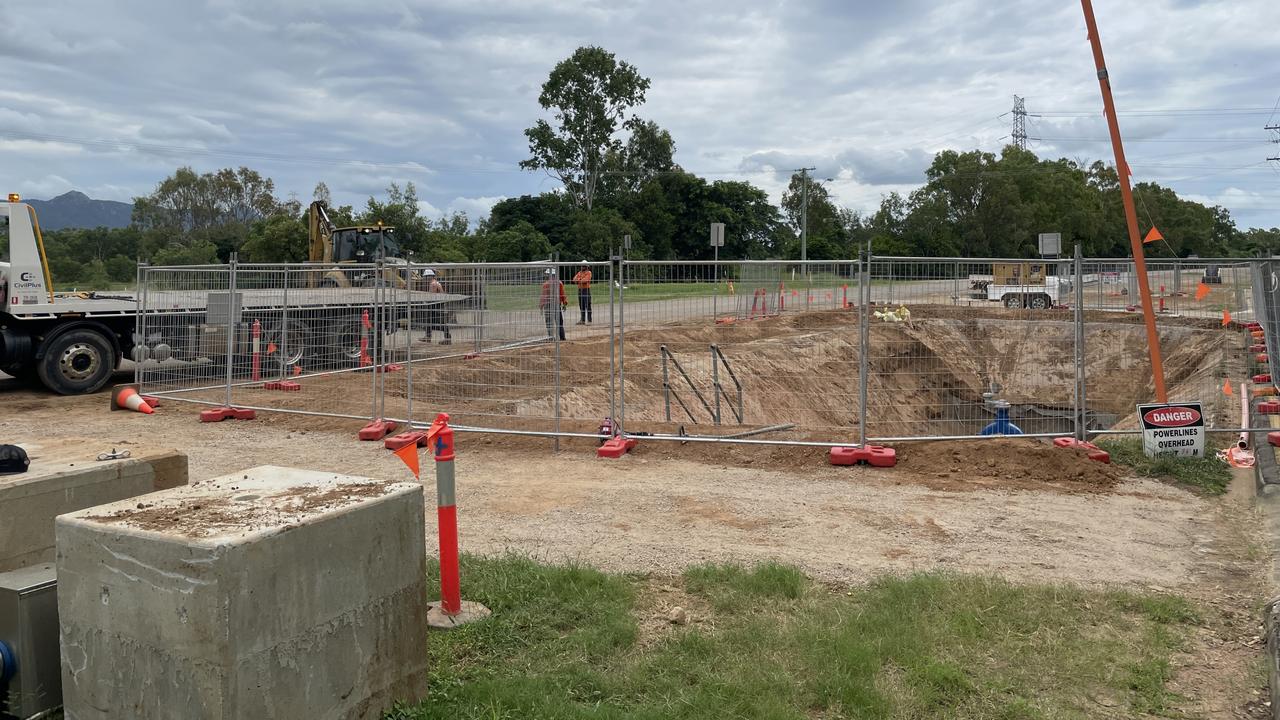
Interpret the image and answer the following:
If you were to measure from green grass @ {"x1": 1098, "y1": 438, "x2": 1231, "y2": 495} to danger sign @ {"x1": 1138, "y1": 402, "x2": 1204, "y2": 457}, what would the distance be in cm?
11

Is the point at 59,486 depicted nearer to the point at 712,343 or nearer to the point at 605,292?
the point at 605,292

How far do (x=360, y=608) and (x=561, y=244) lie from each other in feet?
179

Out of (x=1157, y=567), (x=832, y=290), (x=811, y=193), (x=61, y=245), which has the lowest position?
(x=1157, y=567)

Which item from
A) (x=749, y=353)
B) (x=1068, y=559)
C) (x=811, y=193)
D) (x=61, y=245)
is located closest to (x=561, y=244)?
(x=61, y=245)

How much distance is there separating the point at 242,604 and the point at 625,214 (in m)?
60.7

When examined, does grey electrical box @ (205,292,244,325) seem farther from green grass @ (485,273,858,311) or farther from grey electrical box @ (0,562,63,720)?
grey electrical box @ (0,562,63,720)

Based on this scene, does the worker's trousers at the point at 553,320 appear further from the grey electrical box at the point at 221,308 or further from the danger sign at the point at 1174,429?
the danger sign at the point at 1174,429

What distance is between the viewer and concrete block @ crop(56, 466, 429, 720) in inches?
121

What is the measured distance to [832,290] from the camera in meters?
12.1

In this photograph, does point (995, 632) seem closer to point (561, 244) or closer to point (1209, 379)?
point (1209, 379)

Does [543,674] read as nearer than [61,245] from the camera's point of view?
Yes

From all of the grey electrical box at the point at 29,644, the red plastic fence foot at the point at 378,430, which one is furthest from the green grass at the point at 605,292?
the grey electrical box at the point at 29,644

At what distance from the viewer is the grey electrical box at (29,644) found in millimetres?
3639

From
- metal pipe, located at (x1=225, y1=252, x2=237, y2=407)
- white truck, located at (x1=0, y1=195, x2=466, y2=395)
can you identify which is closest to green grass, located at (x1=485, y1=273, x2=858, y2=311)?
white truck, located at (x1=0, y1=195, x2=466, y2=395)
